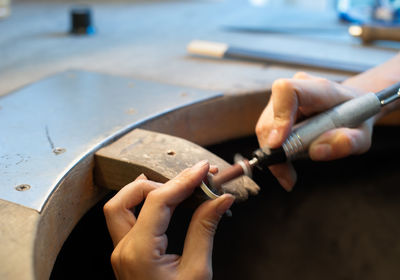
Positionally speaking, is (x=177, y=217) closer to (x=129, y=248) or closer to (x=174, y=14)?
(x=129, y=248)

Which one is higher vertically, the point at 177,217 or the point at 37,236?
the point at 37,236

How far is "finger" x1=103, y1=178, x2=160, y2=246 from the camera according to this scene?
42cm

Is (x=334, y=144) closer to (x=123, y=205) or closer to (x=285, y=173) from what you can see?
(x=285, y=173)

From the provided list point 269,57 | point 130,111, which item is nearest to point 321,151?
point 130,111

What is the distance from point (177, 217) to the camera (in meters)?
0.70

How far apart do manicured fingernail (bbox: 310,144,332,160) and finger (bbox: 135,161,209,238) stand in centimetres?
14

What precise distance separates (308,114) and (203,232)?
0.22m

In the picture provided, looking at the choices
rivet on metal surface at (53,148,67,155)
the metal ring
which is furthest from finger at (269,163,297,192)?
rivet on metal surface at (53,148,67,155)

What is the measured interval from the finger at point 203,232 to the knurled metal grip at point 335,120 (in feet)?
0.35

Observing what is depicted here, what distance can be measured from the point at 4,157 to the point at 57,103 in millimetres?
158

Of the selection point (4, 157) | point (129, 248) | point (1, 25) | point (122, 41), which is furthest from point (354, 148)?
point (1, 25)

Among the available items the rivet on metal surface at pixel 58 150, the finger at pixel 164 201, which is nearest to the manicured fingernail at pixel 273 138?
the finger at pixel 164 201

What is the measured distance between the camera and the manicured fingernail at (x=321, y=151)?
47 cm

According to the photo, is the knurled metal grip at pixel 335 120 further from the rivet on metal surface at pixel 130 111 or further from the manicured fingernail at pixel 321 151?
the rivet on metal surface at pixel 130 111
